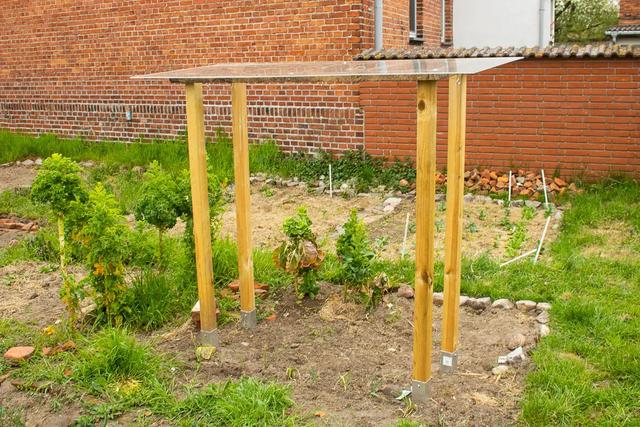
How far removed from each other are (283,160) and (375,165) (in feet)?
4.94

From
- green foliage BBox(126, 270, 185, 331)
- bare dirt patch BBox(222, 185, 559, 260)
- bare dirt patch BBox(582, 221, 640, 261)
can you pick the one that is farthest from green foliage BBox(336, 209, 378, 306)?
bare dirt patch BBox(582, 221, 640, 261)

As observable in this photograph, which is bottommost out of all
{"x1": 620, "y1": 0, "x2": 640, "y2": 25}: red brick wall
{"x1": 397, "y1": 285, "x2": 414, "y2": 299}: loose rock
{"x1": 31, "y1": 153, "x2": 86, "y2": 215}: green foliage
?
{"x1": 397, "y1": 285, "x2": 414, "y2": 299}: loose rock

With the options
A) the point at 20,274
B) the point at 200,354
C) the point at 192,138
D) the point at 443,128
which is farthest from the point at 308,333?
the point at 443,128

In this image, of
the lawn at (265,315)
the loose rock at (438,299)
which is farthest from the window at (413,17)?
the loose rock at (438,299)

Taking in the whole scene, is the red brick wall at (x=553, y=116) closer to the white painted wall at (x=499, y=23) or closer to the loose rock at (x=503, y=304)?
the loose rock at (x=503, y=304)

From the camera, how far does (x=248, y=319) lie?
5.23 meters

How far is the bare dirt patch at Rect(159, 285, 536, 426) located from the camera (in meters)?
4.01

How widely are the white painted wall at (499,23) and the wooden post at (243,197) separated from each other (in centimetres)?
1088

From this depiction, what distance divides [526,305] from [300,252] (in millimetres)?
1767

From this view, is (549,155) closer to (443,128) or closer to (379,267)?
(443,128)

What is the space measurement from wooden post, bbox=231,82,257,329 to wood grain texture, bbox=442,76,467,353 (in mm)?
1538

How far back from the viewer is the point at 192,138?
15.7ft

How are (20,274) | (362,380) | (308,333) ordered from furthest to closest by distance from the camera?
1. (20,274)
2. (308,333)
3. (362,380)

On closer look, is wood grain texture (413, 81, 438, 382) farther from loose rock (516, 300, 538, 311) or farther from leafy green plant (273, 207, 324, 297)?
loose rock (516, 300, 538, 311)
